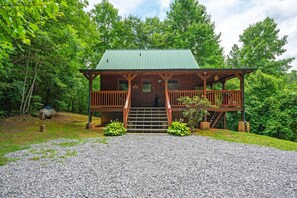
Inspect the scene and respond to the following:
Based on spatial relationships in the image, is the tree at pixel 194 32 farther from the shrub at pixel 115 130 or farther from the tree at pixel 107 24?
the shrub at pixel 115 130

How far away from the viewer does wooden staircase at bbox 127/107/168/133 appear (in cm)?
930

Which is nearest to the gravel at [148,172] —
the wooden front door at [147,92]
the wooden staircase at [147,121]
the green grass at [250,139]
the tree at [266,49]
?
the green grass at [250,139]

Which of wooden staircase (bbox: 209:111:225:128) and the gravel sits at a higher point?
wooden staircase (bbox: 209:111:225:128)

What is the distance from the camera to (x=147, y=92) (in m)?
13.1

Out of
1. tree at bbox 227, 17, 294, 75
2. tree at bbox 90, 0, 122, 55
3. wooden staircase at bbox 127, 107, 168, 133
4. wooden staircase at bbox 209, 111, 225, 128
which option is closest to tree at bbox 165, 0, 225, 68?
tree at bbox 227, 17, 294, 75

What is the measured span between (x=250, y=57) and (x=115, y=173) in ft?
88.4

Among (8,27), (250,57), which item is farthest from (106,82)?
(250,57)

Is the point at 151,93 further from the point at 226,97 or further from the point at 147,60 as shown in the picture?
the point at 226,97

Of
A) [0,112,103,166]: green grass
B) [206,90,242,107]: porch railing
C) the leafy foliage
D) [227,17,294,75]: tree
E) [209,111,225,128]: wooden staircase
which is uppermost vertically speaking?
[227,17,294,75]: tree

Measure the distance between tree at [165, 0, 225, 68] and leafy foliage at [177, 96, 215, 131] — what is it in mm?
13027

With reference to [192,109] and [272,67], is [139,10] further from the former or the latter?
[192,109]

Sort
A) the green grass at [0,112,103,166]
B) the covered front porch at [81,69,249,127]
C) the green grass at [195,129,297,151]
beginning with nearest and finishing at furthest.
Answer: the green grass at [0,112,103,166] → the green grass at [195,129,297,151] → the covered front porch at [81,69,249,127]

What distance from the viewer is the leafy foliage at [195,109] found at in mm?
9507

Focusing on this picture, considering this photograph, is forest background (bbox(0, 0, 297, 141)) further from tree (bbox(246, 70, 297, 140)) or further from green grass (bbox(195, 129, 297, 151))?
green grass (bbox(195, 129, 297, 151))
